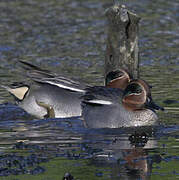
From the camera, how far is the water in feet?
24.5

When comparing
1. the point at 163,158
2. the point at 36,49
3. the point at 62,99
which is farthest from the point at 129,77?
the point at 36,49

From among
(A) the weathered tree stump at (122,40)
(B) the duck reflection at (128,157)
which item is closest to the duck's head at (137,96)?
(B) the duck reflection at (128,157)

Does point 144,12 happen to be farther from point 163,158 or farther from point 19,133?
point 163,158

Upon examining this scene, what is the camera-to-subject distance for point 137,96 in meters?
9.63

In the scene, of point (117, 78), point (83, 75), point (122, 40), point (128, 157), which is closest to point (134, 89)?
point (117, 78)

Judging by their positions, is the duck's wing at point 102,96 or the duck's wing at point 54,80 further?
the duck's wing at point 54,80

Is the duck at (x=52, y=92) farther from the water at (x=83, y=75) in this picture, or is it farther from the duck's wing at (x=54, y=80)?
the water at (x=83, y=75)

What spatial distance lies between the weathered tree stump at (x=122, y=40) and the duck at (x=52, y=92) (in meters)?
0.42

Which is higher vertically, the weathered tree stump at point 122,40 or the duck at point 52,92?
the weathered tree stump at point 122,40

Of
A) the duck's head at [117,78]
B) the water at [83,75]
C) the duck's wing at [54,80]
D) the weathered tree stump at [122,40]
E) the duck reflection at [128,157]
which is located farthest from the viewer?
the weathered tree stump at [122,40]

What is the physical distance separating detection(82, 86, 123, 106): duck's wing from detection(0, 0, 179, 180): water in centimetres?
43

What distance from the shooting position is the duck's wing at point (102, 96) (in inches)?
382

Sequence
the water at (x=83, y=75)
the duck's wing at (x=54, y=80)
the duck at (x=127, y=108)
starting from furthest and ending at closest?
the duck's wing at (x=54, y=80) < the duck at (x=127, y=108) < the water at (x=83, y=75)

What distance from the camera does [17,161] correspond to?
24.8 feet
